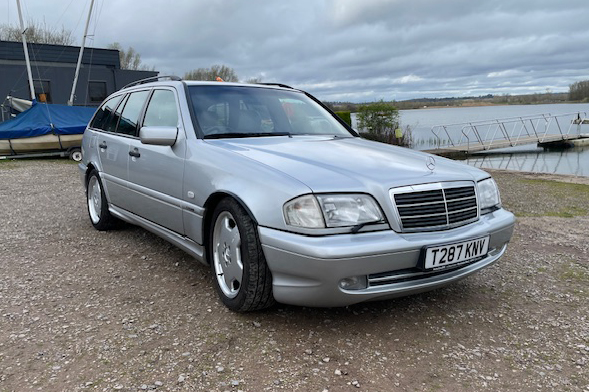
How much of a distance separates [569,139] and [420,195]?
25388 millimetres

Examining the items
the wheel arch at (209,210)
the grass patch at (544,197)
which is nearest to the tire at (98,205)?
the wheel arch at (209,210)

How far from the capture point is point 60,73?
75.4 feet

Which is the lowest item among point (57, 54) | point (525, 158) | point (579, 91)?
point (525, 158)

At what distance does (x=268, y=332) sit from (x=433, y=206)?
1276 millimetres

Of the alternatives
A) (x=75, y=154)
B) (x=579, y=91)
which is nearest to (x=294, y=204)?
(x=75, y=154)

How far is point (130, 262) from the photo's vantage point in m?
4.27

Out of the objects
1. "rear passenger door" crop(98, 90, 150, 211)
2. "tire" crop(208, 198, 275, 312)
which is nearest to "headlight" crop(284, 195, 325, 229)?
"tire" crop(208, 198, 275, 312)

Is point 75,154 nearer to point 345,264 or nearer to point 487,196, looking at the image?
point 487,196

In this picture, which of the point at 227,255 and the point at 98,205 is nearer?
the point at 227,255

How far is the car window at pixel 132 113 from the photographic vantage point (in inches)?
173

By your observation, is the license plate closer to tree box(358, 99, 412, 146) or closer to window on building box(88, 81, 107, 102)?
tree box(358, 99, 412, 146)

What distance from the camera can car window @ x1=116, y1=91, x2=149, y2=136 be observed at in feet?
14.4

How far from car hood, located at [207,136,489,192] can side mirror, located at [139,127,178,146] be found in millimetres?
315

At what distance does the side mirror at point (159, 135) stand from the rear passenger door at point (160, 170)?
89mm
